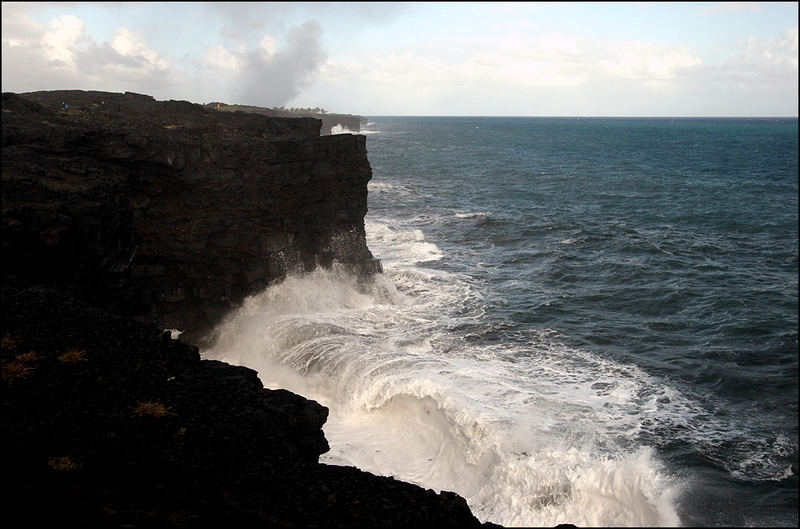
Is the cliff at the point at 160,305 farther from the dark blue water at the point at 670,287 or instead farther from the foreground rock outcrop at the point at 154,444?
the dark blue water at the point at 670,287

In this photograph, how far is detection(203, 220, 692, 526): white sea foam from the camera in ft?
54.4

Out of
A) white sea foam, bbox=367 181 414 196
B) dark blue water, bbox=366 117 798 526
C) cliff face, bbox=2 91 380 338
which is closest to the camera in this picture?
dark blue water, bbox=366 117 798 526

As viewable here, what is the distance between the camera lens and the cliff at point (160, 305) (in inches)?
425

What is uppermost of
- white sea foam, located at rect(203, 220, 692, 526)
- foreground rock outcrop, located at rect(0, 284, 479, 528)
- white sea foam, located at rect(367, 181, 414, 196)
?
white sea foam, located at rect(367, 181, 414, 196)

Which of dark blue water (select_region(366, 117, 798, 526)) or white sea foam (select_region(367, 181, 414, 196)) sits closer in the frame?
dark blue water (select_region(366, 117, 798, 526))

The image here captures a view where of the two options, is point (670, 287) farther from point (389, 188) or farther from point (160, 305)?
point (389, 188)

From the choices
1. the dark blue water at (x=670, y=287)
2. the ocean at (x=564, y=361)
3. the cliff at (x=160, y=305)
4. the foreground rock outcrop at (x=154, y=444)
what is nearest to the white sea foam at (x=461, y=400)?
the ocean at (x=564, y=361)

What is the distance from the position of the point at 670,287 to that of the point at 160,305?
27944mm

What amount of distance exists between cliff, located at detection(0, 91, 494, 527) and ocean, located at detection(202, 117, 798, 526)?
12.0ft

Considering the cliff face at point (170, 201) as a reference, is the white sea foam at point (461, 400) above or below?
below

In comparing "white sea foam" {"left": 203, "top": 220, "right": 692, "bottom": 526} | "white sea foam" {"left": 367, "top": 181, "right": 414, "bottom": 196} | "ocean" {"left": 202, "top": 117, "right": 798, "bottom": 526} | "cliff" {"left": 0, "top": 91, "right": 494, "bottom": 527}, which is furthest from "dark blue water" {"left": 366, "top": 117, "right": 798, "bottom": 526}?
"cliff" {"left": 0, "top": 91, "right": 494, "bottom": 527}

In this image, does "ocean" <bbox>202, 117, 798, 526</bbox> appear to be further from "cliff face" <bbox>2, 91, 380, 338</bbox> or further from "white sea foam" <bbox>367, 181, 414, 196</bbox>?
"white sea foam" <bbox>367, 181, 414, 196</bbox>

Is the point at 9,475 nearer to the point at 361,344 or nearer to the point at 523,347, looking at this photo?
the point at 361,344

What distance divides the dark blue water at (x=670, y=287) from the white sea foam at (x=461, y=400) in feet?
3.01
